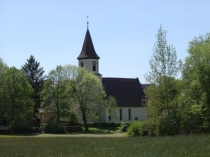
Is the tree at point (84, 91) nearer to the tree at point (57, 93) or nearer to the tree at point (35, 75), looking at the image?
the tree at point (57, 93)

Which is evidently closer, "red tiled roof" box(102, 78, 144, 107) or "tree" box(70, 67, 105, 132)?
"tree" box(70, 67, 105, 132)

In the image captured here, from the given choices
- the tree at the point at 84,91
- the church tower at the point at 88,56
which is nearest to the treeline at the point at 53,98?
the tree at the point at 84,91

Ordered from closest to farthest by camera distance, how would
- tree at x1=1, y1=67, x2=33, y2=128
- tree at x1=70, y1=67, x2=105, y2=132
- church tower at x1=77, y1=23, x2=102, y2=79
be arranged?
tree at x1=1, y1=67, x2=33, y2=128
tree at x1=70, y1=67, x2=105, y2=132
church tower at x1=77, y1=23, x2=102, y2=79

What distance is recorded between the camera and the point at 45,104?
72688 mm

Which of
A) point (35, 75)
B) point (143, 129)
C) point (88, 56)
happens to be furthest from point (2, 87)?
point (143, 129)

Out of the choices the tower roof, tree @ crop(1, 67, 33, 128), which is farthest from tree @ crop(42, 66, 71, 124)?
the tower roof

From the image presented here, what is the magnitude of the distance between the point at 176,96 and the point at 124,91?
52.0 metres

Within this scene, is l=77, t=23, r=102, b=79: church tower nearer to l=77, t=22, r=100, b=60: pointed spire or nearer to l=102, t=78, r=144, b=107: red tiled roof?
l=77, t=22, r=100, b=60: pointed spire

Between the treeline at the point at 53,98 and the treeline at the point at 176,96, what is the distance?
24813 mm

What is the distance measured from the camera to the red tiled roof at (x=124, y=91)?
314ft

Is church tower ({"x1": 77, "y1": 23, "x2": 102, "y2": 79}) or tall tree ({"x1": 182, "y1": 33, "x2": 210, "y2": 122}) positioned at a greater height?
church tower ({"x1": 77, "y1": 23, "x2": 102, "y2": 79})

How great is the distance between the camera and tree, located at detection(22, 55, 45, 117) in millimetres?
84688

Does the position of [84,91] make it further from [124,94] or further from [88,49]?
[124,94]

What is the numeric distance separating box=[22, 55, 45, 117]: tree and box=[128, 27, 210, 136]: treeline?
42172 mm
